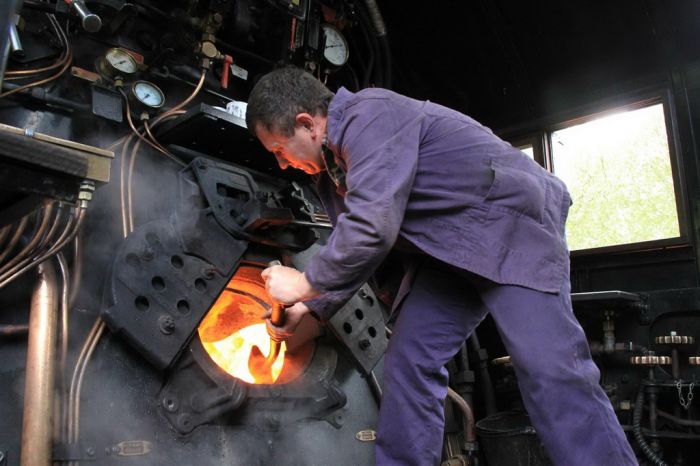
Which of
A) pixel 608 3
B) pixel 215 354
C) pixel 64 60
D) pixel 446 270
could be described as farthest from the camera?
pixel 608 3

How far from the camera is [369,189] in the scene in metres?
1.55

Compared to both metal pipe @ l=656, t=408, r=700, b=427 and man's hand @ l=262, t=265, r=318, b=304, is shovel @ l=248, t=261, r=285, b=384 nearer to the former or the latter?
man's hand @ l=262, t=265, r=318, b=304

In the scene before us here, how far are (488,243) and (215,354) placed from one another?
4.87 ft

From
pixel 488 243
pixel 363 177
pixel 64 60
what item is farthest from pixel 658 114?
pixel 64 60

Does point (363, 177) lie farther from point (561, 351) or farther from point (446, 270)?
point (561, 351)

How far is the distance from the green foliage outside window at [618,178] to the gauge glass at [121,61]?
8.75ft

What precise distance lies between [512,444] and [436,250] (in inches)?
62.4

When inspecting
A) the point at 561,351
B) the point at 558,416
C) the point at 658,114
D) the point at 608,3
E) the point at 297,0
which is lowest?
the point at 558,416

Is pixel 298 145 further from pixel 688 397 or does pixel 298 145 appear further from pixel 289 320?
pixel 688 397

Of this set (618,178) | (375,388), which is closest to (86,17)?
(375,388)

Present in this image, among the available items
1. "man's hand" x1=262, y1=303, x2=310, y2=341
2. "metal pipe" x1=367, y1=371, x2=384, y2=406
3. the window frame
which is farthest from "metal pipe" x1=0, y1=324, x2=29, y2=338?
the window frame

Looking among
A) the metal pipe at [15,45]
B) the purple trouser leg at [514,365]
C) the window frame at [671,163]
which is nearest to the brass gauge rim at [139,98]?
the metal pipe at [15,45]

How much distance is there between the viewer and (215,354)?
8.71 ft

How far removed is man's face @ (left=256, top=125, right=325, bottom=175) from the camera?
181cm
